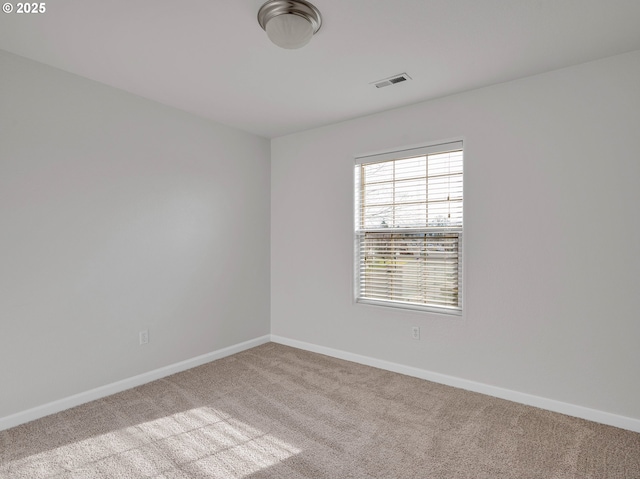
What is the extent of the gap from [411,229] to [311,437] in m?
1.99

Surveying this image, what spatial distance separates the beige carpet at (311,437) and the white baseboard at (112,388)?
0.20 ft

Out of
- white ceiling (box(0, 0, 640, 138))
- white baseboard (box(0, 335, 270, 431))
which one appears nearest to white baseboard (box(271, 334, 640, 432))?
white baseboard (box(0, 335, 270, 431))

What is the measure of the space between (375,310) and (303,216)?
138 cm

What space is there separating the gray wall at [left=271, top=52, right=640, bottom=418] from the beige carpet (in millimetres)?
310

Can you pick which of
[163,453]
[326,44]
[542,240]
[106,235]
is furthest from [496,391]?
[106,235]

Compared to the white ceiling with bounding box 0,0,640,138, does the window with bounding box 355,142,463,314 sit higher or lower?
lower

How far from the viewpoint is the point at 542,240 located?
8.75 feet

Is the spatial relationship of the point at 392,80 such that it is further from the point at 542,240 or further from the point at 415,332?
the point at 415,332

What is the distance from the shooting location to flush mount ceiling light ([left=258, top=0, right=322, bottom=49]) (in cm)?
188

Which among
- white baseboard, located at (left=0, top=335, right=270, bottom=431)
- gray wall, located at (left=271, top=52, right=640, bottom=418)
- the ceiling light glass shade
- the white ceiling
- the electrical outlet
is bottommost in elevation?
white baseboard, located at (left=0, top=335, right=270, bottom=431)

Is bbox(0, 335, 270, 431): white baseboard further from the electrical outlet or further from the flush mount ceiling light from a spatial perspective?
the flush mount ceiling light

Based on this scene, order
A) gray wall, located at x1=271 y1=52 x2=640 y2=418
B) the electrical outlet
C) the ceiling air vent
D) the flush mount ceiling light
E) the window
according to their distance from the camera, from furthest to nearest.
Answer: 1. the electrical outlet
2. the window
3. the ceiling air vent
4. gray wall, located at x1=271 y1=52 x2=640 y2=418
5. the flush mount ceiling light

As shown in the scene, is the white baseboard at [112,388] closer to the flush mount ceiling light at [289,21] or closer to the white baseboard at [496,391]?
the white baseboard at [496,391]

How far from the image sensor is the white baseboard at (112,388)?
A: 241 centimetres
